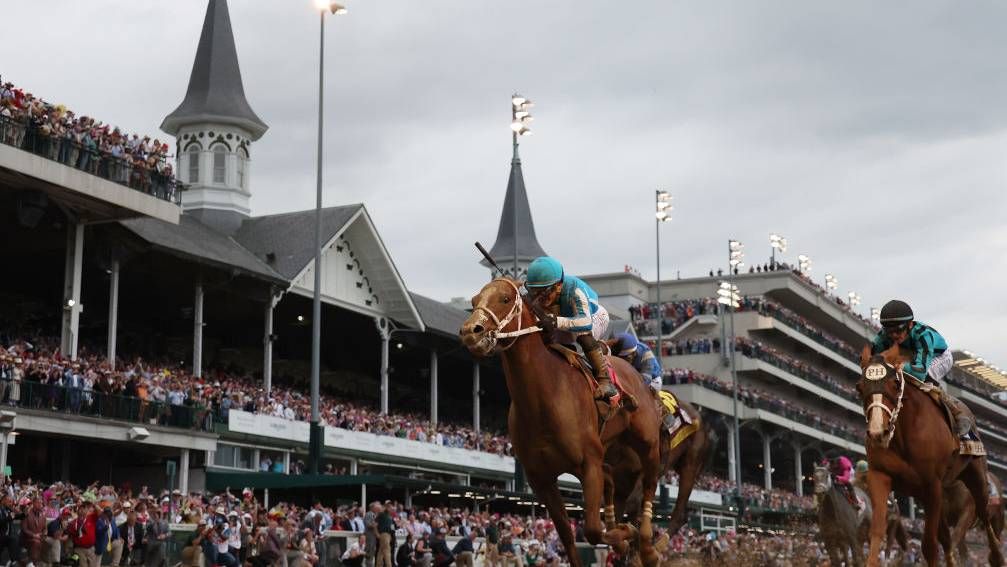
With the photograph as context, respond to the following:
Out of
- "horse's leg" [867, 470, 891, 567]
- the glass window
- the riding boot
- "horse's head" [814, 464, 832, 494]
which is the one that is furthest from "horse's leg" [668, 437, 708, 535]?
the glass window

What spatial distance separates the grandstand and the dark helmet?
57446 mm

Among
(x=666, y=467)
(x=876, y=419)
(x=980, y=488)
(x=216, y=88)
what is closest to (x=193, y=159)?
(x=216, y=88)

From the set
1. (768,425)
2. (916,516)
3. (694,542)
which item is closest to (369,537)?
(694,542)

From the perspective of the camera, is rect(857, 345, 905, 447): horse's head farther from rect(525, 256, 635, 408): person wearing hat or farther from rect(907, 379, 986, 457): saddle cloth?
rect(525, 256, 635, 408): person wearing hat

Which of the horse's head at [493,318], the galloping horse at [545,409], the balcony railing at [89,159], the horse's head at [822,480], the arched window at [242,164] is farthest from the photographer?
the arched window at [242,164]

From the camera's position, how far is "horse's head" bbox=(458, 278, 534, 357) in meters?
10.7

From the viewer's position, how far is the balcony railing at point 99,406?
3131cm

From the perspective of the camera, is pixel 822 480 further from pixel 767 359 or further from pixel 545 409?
pixel 767 359

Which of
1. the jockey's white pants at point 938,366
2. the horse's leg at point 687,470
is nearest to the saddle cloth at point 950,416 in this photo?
the jockey's white pants at point 938,366

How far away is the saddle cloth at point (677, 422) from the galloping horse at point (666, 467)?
0.09m

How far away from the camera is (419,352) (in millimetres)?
57875

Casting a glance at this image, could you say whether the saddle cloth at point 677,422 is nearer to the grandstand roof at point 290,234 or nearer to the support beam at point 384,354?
the grandstand roof at point 290,234

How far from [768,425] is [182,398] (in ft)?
170

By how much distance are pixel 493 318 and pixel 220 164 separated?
47234 millimetres
